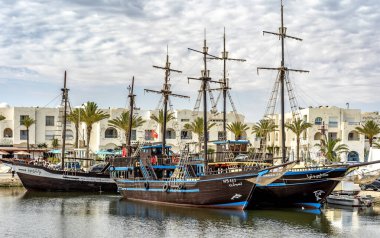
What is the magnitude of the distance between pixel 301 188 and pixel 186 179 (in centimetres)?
909

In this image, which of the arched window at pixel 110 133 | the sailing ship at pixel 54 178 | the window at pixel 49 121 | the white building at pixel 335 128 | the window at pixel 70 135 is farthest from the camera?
the window at pixel 49 121

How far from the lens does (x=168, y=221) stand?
3900cm

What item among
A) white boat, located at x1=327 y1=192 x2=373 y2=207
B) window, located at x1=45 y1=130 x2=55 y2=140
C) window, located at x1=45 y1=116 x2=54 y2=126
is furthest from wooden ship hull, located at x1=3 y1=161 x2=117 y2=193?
window, located at x1=45 y1=116 x2=54 y2=126

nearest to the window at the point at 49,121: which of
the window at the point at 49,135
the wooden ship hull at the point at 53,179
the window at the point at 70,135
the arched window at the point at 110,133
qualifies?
the window at the point at 49,135

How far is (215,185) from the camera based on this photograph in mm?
43875

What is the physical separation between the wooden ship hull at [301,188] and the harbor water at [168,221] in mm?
1083

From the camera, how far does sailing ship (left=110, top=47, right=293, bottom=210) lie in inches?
1697

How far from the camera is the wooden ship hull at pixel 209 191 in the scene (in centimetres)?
4309

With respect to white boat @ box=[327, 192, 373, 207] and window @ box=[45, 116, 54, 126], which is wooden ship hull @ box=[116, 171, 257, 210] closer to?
white boat @ box=[327, 192, 373, 207]

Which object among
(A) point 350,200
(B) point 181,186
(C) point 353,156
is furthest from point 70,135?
(A) point 350,200

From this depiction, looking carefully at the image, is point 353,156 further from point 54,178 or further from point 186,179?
point 186,179

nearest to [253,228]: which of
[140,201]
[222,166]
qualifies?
[222,166]

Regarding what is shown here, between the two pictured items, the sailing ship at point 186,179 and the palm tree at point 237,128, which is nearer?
the sailing ship at point 186,179

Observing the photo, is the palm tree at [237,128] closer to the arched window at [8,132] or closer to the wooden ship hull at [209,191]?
the arched window at [8,132]
